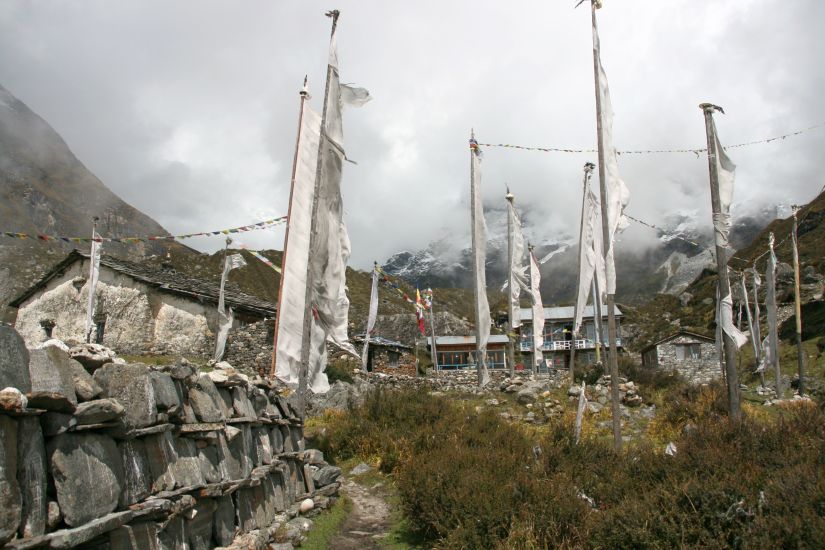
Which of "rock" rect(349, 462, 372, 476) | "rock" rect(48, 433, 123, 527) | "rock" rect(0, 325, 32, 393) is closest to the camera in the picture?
"rock" rect(0, 325, 32, 393)

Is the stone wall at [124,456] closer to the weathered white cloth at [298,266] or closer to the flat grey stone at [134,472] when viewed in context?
the flat grey stone at [134,472]

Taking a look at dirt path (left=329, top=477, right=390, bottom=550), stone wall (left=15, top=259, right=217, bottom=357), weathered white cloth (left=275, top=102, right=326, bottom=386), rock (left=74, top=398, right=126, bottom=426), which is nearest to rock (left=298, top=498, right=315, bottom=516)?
dirt path (left=329, top=477, right=390, bottom=550)

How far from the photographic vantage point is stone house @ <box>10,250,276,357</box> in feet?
74.7

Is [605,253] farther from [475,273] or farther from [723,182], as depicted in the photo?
[475,273]

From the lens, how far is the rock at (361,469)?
12.4 meters

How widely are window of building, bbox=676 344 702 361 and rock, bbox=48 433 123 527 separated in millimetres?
50008

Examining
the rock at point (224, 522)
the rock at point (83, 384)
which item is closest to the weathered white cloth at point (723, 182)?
the rock at point (224, 522)

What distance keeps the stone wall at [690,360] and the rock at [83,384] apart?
4890cm

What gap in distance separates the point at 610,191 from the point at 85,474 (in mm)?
11426

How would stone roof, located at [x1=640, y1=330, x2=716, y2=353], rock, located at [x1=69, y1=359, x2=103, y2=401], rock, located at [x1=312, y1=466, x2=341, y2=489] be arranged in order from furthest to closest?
stone roof, located at [x1=640, y1=330, x2=716, y2=353], rock, located at [x1=312, y1=466, x2=341, y2=489], rock, located at [x1=69, y1=359, x2=103, y2=401]

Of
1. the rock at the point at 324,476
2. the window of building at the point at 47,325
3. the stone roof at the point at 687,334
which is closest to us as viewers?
the rock at the point at 324,476

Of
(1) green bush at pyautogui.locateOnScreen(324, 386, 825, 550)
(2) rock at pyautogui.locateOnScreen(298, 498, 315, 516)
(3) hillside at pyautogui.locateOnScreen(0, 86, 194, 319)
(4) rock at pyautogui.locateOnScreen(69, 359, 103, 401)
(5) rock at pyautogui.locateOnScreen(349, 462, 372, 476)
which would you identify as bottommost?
(2) rock at pyautogui.locateOnScreen(298, 498, 315, 516)

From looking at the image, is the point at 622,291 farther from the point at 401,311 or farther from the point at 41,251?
the point at 41,251

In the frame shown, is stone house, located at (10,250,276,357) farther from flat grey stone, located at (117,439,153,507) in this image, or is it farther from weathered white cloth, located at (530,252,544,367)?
→ flat grey stone, located at (117,439,153,507)
